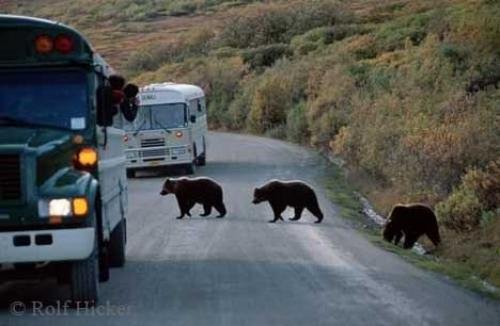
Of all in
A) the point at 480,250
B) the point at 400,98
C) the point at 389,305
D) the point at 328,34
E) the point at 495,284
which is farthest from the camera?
the point at 328,34

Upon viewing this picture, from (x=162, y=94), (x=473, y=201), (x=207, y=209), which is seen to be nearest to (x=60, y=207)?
(x=473, y=201)

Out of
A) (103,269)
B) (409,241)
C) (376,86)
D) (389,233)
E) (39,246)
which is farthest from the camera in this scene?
(376,86)

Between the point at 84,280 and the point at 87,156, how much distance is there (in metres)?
1.45

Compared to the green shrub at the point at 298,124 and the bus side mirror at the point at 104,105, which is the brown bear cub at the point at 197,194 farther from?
the green shrub at the point at 298,124

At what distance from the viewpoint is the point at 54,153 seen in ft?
41.4

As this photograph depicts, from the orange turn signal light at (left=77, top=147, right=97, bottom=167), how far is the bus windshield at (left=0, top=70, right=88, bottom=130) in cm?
26

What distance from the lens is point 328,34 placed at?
84.4m

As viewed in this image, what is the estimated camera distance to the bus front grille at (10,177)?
12.0m

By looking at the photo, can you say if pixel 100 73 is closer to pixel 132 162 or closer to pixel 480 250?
pixel 480 250

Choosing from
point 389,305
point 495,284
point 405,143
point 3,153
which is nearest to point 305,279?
point 389,305

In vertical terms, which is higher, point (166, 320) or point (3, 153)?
point (3, 153)

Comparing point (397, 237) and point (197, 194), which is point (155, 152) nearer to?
point (197, 194)

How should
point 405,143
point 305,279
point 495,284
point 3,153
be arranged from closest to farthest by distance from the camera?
1. point 3,153
2. point 305,279
3. point 495,284
4. point 405,143

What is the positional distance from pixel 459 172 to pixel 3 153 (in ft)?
50.4
